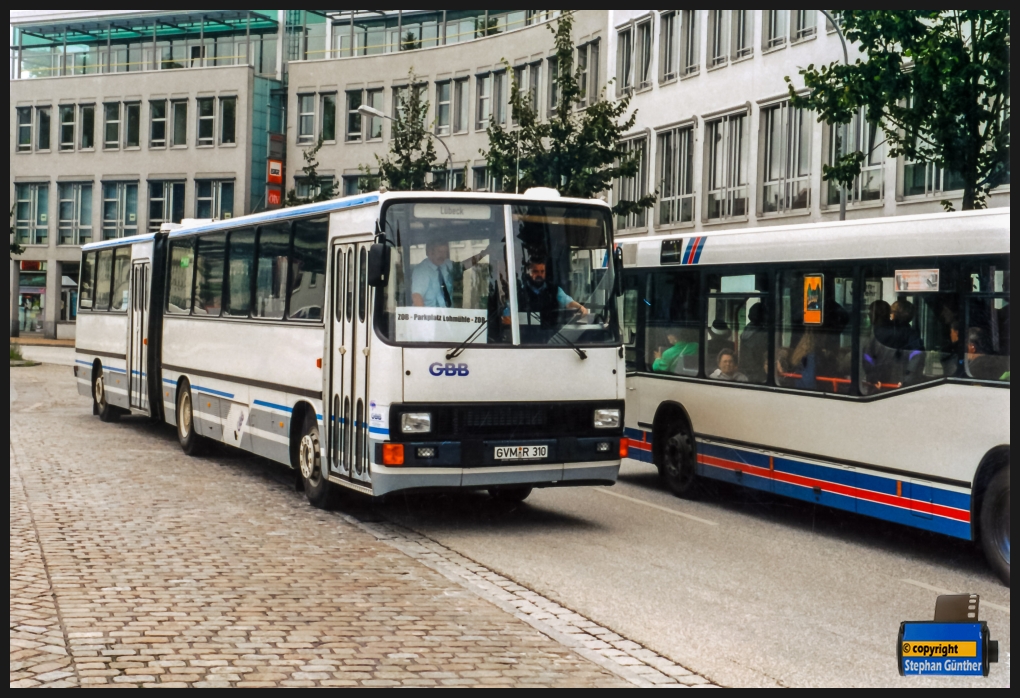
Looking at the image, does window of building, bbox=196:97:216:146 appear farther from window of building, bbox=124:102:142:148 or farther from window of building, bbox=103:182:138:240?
window of building, bbox=103:182:138:240

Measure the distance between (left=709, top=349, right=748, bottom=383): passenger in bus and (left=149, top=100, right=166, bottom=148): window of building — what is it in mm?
56892

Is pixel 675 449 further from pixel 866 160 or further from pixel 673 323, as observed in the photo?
pixel 866 160

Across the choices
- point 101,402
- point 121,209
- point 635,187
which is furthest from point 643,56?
point 121,209

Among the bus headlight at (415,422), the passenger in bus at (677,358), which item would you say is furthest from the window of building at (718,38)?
the bus headlight at (415,422)

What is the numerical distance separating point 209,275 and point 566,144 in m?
15.4

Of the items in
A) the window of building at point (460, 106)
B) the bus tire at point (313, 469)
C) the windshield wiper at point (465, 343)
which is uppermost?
the window of building at point (460, 106)

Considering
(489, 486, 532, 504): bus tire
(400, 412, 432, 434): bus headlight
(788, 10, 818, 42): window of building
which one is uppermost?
(788, 10, 818, 42): window of building

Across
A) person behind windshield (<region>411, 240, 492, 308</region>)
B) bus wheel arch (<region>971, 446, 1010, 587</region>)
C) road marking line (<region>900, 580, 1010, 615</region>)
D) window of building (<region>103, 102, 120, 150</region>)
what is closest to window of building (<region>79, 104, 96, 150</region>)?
window of building (<region>103, 102, 120, 150</region>)

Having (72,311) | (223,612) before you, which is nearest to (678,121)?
(223,612)

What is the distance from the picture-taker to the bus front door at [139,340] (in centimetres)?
2011

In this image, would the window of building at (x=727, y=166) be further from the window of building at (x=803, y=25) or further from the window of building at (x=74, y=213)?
the window of building at (x=74, y=213)

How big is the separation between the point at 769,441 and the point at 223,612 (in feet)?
21.0

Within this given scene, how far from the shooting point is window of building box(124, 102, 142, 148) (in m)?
66.8

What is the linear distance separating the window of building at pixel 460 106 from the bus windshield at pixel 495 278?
144 ft
